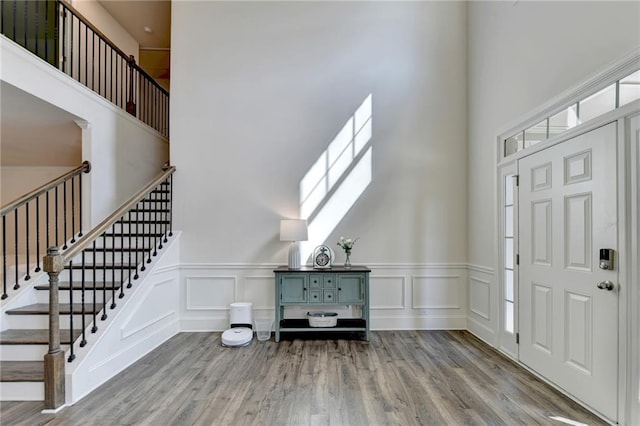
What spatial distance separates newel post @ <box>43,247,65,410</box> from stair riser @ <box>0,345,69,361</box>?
377 millimetres

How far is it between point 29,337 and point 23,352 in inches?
4.9

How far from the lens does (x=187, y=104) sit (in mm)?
4480

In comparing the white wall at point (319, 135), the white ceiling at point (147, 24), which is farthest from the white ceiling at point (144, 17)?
the white wall at point (319, 135)

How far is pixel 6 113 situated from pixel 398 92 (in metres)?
4.47

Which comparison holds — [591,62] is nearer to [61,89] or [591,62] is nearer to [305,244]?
[305,244]

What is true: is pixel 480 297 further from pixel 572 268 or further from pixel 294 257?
pixel 294 257

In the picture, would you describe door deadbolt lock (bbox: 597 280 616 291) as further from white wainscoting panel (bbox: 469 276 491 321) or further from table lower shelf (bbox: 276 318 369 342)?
table lower shelf (bbox: 276 318 369 342)

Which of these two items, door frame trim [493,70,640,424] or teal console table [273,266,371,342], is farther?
teal console table [273,266,371,342]

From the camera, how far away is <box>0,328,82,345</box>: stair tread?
2727 millimetres

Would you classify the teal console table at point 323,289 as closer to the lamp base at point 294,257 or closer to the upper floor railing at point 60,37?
the lamp base at point 294,257

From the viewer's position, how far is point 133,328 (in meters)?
3.29

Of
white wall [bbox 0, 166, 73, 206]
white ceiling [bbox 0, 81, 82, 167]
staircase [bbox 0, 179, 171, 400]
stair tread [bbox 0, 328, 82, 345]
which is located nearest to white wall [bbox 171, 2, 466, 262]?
staircase [bbox 0, 179, 171, 400]

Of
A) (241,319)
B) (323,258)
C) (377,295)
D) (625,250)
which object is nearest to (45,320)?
(241,319)

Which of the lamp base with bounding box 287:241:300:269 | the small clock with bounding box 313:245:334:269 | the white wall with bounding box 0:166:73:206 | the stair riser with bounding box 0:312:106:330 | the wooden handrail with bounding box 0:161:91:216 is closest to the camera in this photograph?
the wooden handrail with bounding box 0:161:91:216
